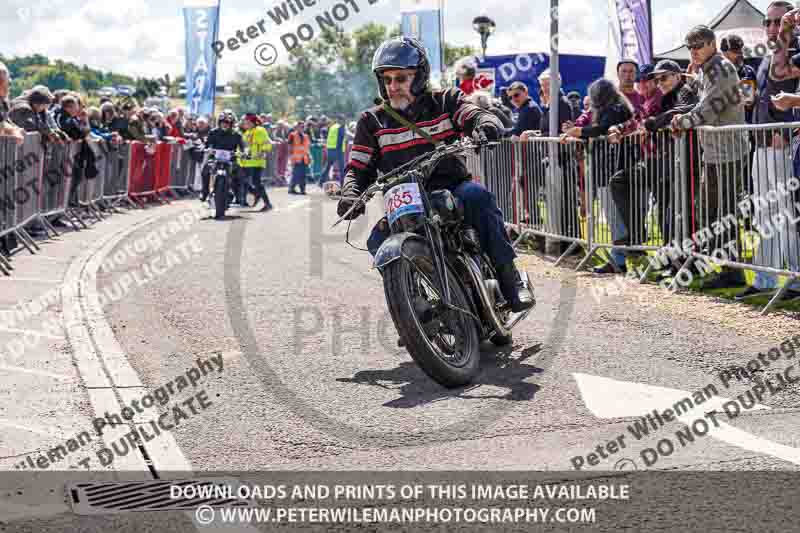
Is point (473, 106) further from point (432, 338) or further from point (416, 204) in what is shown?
point (432, 338)

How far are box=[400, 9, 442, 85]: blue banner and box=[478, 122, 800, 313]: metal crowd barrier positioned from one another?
22.0m

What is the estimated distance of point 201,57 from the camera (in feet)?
94.1

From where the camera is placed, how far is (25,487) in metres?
4.44

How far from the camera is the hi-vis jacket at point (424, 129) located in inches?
273

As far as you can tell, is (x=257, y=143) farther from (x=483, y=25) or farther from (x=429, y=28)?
(x=429, y=28)

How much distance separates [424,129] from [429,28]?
2909cm

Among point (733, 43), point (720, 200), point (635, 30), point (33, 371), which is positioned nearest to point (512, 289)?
point (33, 371)

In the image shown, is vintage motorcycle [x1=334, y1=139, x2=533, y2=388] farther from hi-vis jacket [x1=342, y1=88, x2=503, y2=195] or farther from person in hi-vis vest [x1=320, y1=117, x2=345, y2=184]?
person in hi-vis vest [x1=320, y1=117, x2=345, y2=184]

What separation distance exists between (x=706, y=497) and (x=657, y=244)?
6.74m

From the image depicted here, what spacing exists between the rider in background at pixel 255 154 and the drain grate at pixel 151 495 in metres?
18.9

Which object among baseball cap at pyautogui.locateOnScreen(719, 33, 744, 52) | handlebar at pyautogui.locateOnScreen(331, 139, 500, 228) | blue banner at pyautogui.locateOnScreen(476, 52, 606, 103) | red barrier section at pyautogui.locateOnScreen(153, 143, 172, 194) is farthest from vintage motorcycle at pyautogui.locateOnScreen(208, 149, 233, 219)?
handlebar at pyautogui.locateOnScreen(331, 139, 500, 228)

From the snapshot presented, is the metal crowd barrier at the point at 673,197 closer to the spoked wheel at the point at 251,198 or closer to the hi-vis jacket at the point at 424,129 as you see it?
the hi-vis jacket at the point at 424,129

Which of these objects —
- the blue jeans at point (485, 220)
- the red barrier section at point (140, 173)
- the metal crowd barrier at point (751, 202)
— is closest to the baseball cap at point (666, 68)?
the metal crowd barrier at point (751, 202)

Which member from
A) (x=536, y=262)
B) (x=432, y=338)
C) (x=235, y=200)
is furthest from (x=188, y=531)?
(x=235, y=200)
